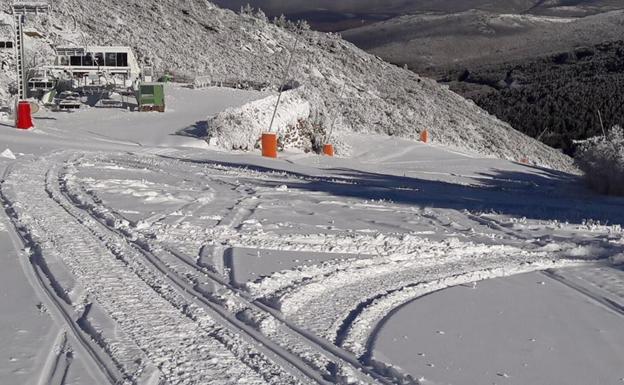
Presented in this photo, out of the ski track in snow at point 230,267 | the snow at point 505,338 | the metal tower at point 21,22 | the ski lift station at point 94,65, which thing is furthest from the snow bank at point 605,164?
the ski lift station at point 94,65

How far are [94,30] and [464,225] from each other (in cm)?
4100

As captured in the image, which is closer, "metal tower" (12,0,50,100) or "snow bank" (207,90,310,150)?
"snow bank" (207,90,310,150)

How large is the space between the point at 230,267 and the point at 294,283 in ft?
2.93

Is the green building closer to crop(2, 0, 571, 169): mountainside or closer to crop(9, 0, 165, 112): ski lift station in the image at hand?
crop(9, 0, 165, 112): ski lift station

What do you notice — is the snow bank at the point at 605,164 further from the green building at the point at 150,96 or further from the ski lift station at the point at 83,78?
the ski lift station at the point at 83,78

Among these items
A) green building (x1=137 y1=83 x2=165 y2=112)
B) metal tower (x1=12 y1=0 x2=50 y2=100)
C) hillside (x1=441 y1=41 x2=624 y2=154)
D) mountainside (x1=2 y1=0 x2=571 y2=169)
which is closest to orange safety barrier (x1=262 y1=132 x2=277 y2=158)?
green building (x1=137 y1=83 x2=165 y2=112)

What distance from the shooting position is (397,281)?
812 cm

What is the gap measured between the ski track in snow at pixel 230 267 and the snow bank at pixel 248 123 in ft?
32.8

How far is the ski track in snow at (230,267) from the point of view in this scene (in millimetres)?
5805

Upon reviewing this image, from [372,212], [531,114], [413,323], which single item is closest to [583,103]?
[531,114]

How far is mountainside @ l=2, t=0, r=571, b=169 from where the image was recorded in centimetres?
4575

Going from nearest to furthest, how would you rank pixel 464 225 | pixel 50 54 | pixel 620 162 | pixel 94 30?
pixel 464 225 < pixel 620 162 < pixel 50 54 < pixel 94 30

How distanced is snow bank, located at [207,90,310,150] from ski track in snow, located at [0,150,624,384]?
999cm

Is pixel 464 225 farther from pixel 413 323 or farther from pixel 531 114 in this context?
pixel 531 114
